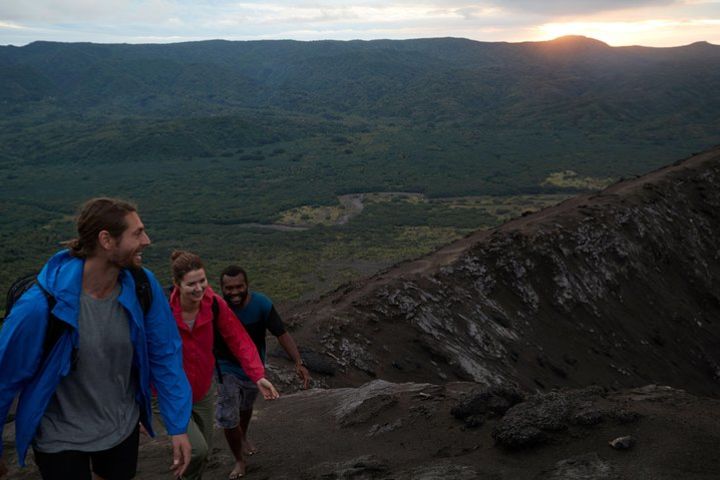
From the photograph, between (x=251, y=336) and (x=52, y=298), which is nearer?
(x=52, y=298)

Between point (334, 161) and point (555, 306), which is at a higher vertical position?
point (555, 306)

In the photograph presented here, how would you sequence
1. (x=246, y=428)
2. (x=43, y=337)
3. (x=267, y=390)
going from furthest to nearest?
1. (x=246, y=428)
2. (x=267, y=390)
3. (x=43, y=337)

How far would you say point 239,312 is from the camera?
5.62m

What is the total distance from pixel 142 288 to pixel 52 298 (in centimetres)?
46

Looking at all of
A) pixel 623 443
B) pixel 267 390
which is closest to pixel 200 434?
pixel 267 390

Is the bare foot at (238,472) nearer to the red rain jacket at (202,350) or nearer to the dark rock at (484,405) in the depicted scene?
the red rain jacket at (202,350)

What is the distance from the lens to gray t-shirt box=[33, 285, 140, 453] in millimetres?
3396

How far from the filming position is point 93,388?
11.3 ft

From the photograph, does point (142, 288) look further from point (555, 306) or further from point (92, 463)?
point (555, 306)

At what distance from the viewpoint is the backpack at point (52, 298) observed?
323 centimetres

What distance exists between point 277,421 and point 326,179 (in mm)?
81197

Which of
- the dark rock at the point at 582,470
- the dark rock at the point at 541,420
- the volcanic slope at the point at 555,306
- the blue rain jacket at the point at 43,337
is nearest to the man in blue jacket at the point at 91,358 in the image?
the blue rain jacket at the point at 43,337

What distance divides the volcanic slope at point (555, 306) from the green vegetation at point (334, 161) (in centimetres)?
1641

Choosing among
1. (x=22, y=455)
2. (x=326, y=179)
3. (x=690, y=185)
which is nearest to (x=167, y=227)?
(x=326, y=179)
